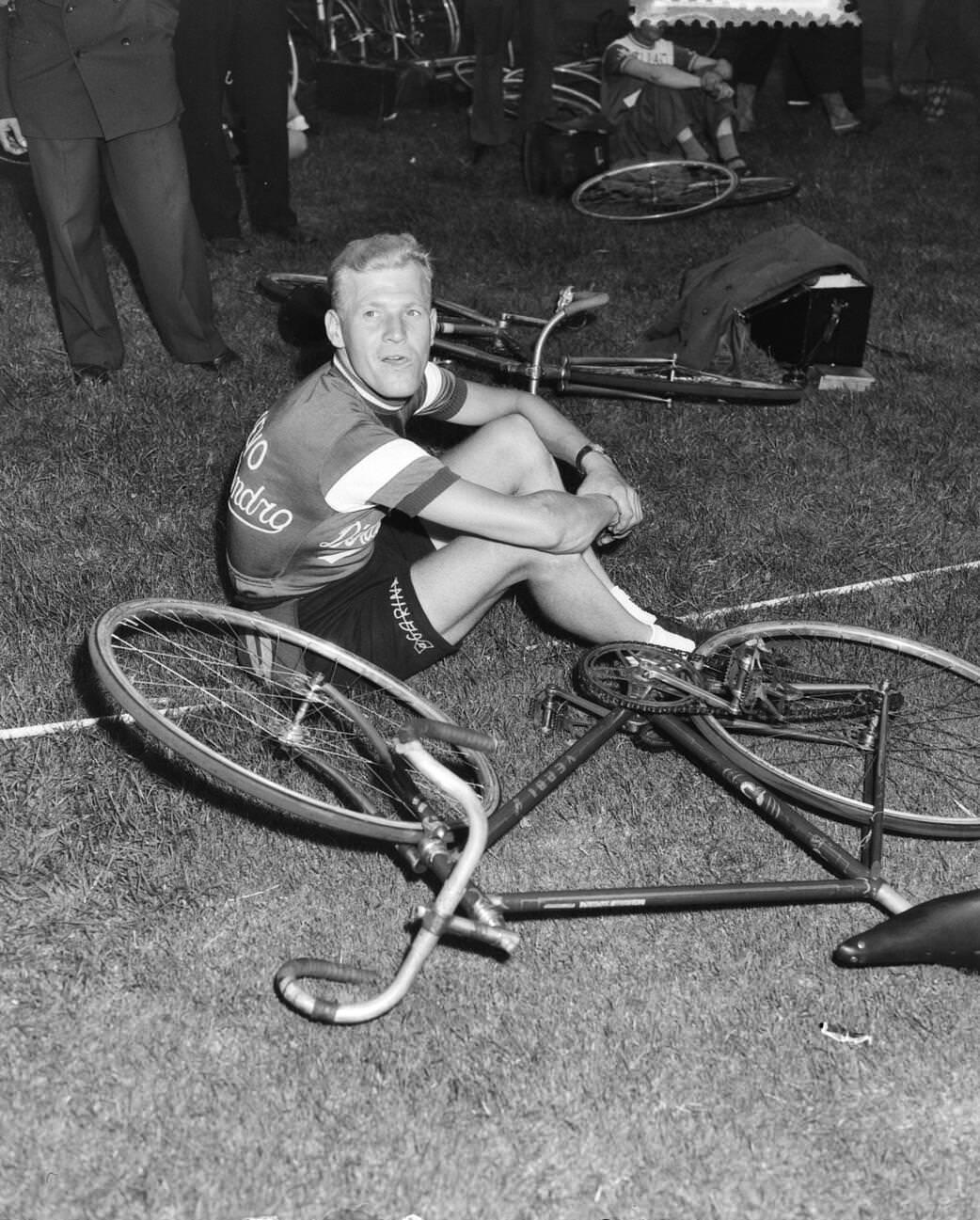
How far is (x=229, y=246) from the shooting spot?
25.7 ft

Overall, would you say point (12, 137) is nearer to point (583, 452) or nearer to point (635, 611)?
point (583, 452)

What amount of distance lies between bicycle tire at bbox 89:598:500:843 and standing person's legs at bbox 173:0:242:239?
450cm

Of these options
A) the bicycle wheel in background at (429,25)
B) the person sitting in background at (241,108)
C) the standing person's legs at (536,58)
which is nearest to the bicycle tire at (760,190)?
the standing person's legs at (536,58)

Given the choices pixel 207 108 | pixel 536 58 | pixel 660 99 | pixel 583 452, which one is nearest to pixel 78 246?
pixel 207 108

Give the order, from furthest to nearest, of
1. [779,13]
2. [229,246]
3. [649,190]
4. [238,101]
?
[779,13] < [649,190] < [238,101] < [229,246]

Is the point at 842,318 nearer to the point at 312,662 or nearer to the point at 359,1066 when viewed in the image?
the point at 312,662

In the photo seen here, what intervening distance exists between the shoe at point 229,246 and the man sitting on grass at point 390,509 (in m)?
4.38

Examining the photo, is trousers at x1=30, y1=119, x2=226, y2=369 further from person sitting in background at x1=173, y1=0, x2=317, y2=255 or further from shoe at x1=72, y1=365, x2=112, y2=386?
person sitting in background at x1=173, y1=0, x2=317, y2=255

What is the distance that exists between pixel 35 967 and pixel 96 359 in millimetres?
3831

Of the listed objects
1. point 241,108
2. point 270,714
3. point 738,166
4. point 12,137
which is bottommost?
point 738,166

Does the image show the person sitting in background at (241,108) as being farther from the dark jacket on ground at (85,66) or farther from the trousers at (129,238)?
the dark jacket on ground at (85,66)

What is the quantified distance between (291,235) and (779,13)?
5.93 meters

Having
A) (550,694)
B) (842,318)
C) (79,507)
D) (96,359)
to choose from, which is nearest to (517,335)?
(842,318)

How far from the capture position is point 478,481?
13.0 feet
